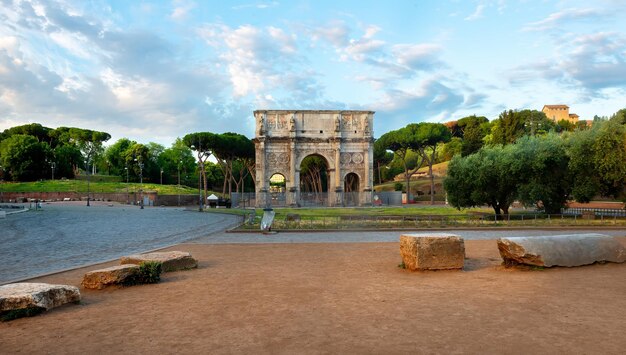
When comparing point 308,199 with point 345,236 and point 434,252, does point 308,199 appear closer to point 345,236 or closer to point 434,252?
point 345,236

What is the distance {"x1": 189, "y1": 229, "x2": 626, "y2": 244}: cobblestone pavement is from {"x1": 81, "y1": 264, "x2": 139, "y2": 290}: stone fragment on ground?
310 inches

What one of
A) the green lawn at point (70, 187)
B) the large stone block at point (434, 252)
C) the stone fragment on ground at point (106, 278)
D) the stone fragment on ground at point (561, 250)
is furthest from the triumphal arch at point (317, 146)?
the stone fragment on ground at point (106, 278)

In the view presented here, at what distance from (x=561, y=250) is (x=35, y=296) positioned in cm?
1006

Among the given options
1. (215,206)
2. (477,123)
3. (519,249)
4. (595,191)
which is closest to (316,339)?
(519,249)

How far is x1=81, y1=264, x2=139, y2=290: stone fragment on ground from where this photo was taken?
816cm

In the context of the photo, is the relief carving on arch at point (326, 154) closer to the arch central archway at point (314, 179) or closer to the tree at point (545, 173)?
the arch central archway at point (314, 179)

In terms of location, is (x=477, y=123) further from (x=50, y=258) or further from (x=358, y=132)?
(x=50, y=258)

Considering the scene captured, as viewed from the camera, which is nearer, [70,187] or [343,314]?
[343,314]

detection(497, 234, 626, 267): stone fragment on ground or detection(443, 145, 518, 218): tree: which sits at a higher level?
detection(443, 145, 518, 218): tree

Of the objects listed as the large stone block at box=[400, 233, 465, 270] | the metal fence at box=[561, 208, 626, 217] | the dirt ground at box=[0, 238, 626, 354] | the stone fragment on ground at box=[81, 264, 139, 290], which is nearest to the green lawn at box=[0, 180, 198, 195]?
the metal fence at box=[561, 208, 626, 217]

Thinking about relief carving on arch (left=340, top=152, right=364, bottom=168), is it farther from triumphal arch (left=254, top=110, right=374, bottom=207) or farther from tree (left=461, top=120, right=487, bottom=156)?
tree (left=461, top=120, right=487, bottom=156)

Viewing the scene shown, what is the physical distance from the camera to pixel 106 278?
8.21 m

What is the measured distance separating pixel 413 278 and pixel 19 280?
775 cm

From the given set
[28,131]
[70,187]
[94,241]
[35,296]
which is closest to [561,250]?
[35,296]
